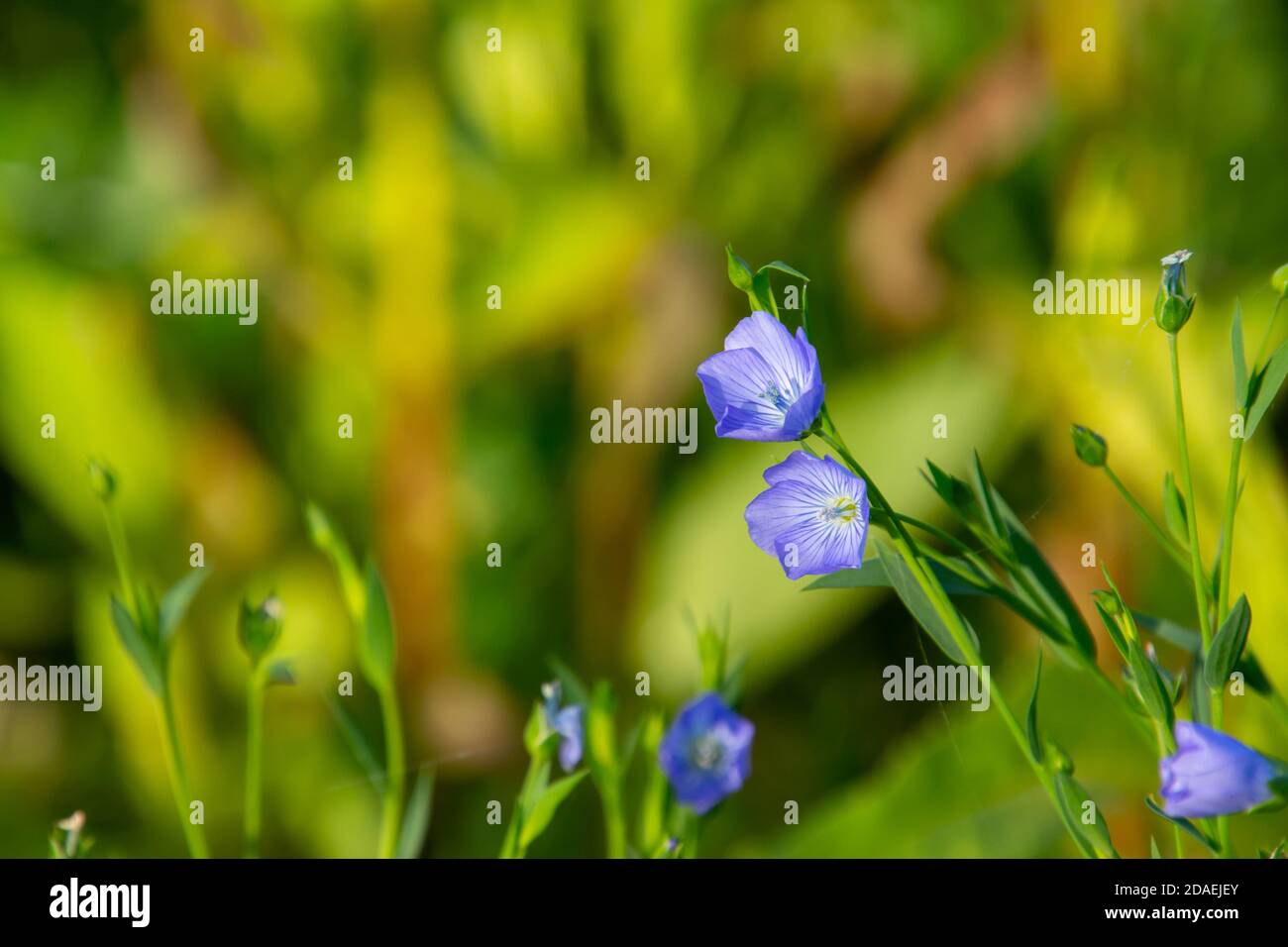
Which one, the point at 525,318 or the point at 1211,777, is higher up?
the point at 525,318

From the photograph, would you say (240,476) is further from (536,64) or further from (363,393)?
(536,64)

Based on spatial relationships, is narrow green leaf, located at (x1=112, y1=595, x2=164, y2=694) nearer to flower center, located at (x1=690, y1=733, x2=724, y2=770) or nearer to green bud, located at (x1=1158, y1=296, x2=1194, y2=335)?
flower center, located at (x1=690, y1=733, x2=724, y2=770)

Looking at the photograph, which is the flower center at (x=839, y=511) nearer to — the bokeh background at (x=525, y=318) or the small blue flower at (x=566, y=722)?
the small blue flower at (x=566, y=722)

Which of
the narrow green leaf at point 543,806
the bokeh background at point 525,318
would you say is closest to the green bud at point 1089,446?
the narrow green leaf at point 543,806

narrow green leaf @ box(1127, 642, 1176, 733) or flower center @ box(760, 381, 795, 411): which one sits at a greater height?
flower center @ box(760, 381, 795, 411)

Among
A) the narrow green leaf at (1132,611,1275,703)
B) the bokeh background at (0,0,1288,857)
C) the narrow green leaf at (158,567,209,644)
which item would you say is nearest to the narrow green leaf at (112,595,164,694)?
the narrow green leaf at (158,567,209,644)

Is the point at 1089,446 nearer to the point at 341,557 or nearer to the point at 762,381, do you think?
the point at 762,381
